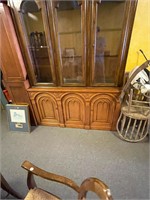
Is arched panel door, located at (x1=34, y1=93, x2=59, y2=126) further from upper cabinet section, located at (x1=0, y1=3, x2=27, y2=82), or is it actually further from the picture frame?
upper cabinet section, located at (x1=0, y1=3, x2=27, y2=82)

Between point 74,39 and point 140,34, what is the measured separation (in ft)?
2.89

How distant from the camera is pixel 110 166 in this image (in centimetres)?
155

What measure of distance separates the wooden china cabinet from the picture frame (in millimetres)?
102

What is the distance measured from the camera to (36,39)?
5.54 ft

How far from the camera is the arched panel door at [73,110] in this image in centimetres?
187

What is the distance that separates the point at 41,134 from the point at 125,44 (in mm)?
1688

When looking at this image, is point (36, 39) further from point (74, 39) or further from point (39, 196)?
point (39, 196)

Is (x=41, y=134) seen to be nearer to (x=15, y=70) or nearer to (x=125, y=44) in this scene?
(x=15, y=70)

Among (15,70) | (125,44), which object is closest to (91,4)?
(125,44)

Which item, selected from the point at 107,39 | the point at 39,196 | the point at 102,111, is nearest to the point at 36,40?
the point at 107,39

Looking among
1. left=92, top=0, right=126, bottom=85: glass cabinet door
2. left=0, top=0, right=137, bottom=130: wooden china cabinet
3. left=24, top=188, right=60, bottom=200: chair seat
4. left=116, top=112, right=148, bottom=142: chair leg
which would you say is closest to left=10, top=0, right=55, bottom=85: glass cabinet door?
left=0, top=0, right=137, bottom=130: wooden china cabinet

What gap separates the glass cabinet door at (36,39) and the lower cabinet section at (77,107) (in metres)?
0.23

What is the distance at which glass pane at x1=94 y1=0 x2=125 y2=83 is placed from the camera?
1.39 metres

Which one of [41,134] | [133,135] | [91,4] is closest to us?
[91,4]
